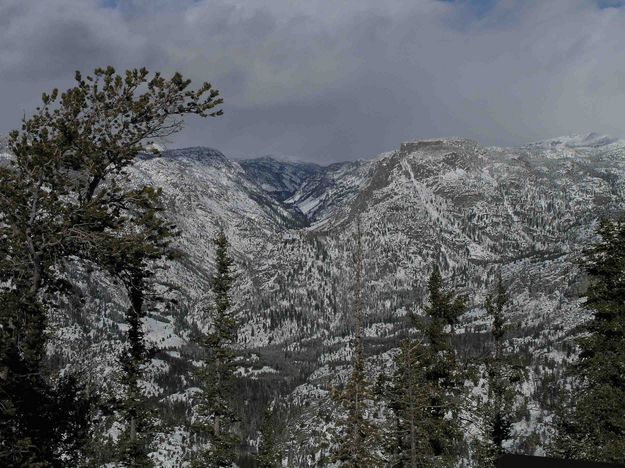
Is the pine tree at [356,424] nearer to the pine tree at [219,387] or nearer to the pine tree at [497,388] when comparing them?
the pine tree at [497,388]

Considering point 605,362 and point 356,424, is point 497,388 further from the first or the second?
point 356,424

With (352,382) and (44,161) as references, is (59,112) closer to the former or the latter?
(44,161)

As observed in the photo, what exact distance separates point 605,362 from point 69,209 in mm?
25242

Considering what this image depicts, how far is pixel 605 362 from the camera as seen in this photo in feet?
91.6

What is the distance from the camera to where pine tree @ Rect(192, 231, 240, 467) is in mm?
38312

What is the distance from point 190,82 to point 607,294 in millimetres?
24700

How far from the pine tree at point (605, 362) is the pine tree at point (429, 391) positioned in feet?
22.4

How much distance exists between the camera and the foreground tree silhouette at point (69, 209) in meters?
14.5

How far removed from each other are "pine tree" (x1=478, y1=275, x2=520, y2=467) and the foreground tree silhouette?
27.0 meters

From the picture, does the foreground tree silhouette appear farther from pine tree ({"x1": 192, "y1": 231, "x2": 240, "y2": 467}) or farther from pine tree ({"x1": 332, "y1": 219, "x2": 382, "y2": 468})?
pine tree ({"x1": 192, "y1": 231, "x2": 240, "y2": 467})

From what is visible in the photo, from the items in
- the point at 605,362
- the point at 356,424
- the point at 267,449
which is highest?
the point at 605,362

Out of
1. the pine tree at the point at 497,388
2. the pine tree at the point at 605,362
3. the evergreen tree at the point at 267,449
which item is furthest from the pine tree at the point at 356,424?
the evergreen tree at the point at 267,449

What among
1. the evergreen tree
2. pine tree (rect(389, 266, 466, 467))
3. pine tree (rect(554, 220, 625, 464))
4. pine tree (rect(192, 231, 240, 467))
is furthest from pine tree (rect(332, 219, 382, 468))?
the evergreen tree

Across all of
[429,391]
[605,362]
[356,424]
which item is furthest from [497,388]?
[356,424]
